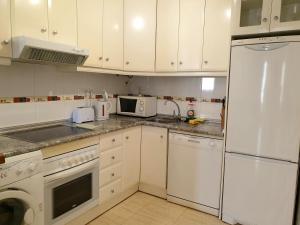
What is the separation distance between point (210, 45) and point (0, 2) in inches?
70.6

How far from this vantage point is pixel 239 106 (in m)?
1.97

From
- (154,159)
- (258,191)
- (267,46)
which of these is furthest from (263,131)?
(154,159)

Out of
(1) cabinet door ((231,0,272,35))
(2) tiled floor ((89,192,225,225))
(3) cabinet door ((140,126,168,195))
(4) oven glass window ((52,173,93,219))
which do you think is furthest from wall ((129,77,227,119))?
(4) oven glass window ((52,173,93,219))

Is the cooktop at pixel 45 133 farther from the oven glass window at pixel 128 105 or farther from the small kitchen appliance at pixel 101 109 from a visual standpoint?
the oven glass window at pixel 128 105

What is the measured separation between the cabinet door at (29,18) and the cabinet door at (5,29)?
1.2 inches

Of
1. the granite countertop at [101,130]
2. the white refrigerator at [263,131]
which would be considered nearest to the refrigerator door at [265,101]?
the white refrigerator at [263,131]

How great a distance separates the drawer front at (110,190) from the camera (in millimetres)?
2165

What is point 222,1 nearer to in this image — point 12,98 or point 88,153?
point 88,153

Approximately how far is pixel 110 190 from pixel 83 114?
0.81 metres

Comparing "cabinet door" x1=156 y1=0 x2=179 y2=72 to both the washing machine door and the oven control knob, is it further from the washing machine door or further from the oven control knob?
the washing machine door

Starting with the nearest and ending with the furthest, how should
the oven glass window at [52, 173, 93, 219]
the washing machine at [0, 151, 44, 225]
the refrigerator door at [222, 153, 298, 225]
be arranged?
the washing machine at [0, 151, 44, 225], the oven glass window at [52, 173, 93, 219], the refrigerator door at [222, 153, 298, 225]

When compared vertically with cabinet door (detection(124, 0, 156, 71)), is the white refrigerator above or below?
below

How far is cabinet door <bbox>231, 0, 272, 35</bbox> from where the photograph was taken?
6.18 feet

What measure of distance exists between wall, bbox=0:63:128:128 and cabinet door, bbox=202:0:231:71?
1.31 meters
